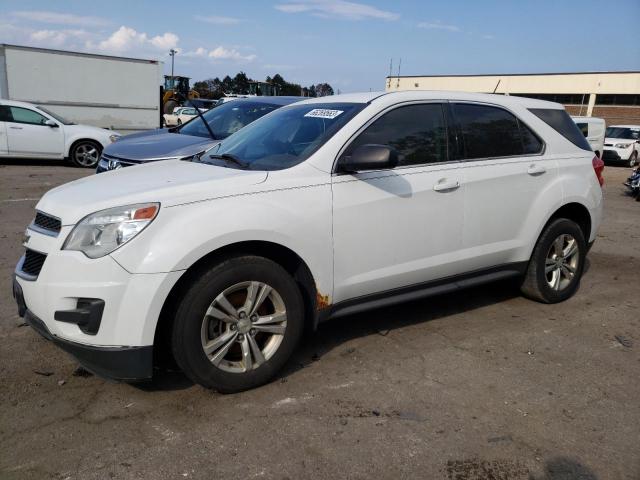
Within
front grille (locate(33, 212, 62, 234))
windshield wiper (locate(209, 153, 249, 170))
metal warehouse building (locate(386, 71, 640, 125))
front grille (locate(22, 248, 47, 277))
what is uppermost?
metal warehouse building (locate(386, 71, 640, 125))

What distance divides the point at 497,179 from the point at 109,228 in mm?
2871

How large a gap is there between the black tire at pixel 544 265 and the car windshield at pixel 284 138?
209 cm

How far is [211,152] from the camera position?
170 inches

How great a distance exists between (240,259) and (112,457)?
119 centimetres

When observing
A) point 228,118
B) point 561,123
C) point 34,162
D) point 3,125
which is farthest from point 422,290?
point 34,162

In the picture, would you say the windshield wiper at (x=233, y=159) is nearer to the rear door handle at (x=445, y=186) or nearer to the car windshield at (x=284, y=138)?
the car windshield at (x=284, y=138)

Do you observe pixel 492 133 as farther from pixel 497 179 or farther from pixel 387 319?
pixel 387 319

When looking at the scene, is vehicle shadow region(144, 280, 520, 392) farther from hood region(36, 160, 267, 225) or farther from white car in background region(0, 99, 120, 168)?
white car in background region(0, 99, 120, 168)

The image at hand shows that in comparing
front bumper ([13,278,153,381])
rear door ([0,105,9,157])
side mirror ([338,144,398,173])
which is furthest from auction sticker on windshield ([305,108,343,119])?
rear door ([0,105,9,157])

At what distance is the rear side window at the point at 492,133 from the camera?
13.9 ft

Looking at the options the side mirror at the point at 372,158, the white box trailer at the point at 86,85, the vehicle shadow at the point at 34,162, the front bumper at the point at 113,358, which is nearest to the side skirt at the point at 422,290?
the side mirror at the point at 372,158

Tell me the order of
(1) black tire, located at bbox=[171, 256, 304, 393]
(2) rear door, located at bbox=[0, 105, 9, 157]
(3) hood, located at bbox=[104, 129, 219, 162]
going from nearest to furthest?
(1) black tire, located at bbox=[171, 256, 304, 393] < (3) hood, located at bbox=[104, 129, 219, 162] < (2) rear door, located at bbox=[0, 105, 9, 157]

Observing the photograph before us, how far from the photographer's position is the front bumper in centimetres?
292

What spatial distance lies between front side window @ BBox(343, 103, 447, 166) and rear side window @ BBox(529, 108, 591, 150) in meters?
1.15
